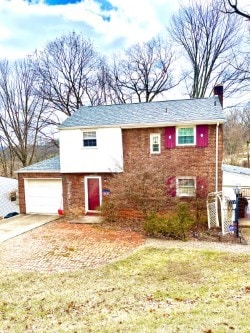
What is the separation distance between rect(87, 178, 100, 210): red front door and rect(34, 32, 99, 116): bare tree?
1627 cm

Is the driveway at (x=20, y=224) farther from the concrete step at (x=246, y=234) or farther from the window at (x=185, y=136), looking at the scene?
the concrete step at (x=246, y=234)

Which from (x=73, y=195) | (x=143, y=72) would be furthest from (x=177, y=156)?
(x=143, y=72)

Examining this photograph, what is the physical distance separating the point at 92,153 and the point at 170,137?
14.3 ft

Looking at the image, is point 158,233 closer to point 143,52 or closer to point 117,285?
point 117,285

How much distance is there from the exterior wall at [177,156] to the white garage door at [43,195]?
15.2 ft

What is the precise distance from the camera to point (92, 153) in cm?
1494

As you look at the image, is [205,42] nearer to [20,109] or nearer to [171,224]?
[20,109]

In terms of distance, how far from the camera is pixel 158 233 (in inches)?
466

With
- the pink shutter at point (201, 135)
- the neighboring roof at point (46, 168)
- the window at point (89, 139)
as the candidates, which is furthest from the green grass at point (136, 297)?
the neighboring roof at point (46, 168)

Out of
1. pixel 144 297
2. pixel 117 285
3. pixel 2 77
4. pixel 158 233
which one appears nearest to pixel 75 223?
pixel 158 233

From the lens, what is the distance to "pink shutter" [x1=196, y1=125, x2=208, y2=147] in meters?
13.7

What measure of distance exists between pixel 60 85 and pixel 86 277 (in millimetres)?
25710

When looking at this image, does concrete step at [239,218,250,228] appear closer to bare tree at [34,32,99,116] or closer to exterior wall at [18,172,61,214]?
exterior wall at [18,172,61,214]

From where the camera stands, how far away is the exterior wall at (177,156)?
13.7m
